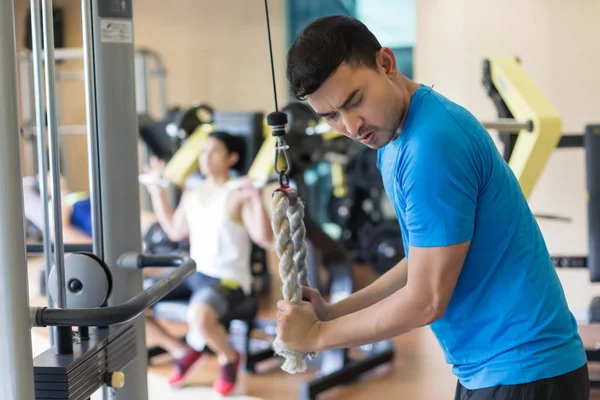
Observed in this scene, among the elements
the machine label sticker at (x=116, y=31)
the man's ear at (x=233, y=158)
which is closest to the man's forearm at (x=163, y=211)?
the man's ear at (x=233, y=158)

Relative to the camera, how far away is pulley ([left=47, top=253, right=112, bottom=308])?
1.36m

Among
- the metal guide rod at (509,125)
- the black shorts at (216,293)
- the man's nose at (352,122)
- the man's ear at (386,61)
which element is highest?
the man's ear at (386,61)

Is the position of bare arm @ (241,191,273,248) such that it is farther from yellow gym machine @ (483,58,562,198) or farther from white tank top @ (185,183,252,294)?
yellow gym machine @ (483,58,562,198)

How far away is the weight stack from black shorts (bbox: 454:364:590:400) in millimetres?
2120

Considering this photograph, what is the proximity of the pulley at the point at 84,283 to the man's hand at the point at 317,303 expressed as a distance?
38cm

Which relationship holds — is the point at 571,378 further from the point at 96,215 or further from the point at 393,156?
the point at 96,215

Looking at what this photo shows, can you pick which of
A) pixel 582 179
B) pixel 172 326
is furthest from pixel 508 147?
pixel 172 326

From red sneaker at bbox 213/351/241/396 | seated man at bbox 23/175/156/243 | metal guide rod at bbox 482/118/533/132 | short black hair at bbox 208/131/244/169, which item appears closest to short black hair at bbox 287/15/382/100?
metal guide rod at bbox 482/118/533/132

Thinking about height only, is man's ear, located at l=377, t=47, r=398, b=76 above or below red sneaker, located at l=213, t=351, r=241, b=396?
above

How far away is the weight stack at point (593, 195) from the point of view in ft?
10.5

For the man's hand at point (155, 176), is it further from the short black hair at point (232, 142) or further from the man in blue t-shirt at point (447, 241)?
the man in blue t-shirt at point (447, 241)

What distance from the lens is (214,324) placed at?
10.6ft

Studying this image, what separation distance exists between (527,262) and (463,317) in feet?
0.45

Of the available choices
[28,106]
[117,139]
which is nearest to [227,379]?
[117,139]
